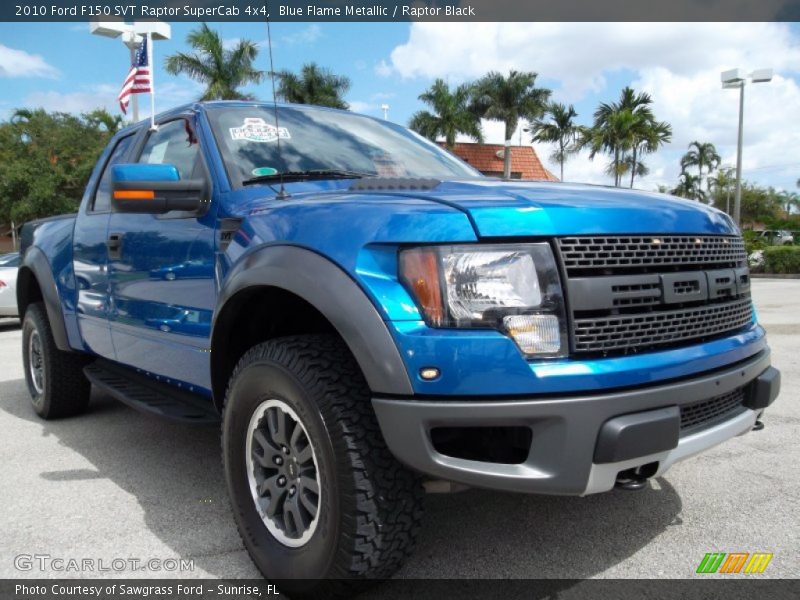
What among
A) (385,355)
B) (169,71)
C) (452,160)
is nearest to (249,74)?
(169,71)

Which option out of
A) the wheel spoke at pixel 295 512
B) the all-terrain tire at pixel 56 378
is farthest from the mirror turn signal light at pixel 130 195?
the all-terrain tire at pixel 56 378

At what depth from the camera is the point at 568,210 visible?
2021 mm

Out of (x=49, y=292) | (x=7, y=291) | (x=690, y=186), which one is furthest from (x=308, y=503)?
(x=690, y=186)

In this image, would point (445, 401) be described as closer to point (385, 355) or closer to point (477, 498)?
point (385, 355)

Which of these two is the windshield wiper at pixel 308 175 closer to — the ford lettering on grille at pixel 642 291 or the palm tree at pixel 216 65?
the ford lettering on grille at pixel 642 291

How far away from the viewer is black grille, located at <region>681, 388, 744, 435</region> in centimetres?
219

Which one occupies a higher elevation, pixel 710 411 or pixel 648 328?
pixel 648 328

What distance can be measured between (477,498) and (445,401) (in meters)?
1.41

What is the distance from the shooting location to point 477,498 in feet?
10.3

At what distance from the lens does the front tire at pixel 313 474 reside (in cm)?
200

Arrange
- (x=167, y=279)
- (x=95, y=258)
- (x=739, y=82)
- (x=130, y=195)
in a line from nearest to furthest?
1. (x=130, y=195)
2. (x=167, y=279)
3. (x=95, y=258)
4. (x=739, y=82)

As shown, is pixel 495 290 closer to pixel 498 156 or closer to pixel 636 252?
pixel 636 252

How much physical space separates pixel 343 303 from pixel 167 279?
58.9 inches

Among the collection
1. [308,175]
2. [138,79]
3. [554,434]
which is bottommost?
[554,434]
